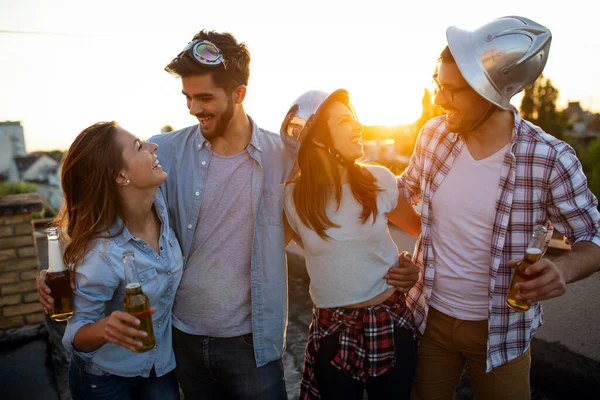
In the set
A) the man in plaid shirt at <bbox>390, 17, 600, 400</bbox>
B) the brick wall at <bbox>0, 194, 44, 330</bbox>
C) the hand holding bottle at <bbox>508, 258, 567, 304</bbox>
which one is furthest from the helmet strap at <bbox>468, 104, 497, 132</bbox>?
the brick wall at <bbox>0, 194, 44, 330</bbox>

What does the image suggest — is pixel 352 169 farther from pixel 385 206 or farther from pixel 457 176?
pixel 457 176

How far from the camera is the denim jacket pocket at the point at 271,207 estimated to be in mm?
2348

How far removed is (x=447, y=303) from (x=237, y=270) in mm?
1105

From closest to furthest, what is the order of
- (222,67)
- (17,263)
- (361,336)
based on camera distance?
(361,336) < (222,67) < (17,263)

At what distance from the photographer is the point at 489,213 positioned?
2113 millimetres

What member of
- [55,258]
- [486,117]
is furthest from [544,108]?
[55,258]

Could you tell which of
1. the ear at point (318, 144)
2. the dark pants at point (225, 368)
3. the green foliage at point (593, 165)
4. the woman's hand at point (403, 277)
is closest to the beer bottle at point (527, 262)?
the woman's hand at point (403, 277)

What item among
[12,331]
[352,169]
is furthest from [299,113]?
[12,331]

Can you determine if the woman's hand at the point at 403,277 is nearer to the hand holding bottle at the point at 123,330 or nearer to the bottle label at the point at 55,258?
the hand holding bottle at the point at 123,330

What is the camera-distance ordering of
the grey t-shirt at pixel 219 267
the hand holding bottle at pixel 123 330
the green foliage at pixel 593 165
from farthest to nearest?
the green foliage at pixel 593 165 < the grey t-shirt at pixel 219 267 < the hand holding bottle at pixel 123 330

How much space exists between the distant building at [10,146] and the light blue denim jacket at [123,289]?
139ft

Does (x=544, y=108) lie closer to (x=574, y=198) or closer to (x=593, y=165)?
(x=593, y=165)

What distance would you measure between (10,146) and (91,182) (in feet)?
150

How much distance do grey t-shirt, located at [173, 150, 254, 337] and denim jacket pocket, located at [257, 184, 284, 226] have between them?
6 cm
